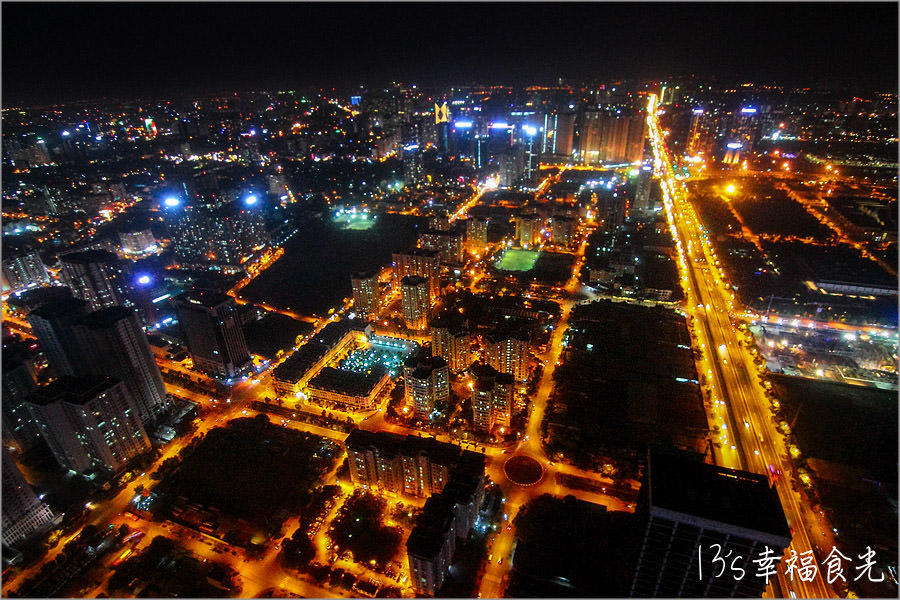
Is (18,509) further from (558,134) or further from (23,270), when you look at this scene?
(558,134)

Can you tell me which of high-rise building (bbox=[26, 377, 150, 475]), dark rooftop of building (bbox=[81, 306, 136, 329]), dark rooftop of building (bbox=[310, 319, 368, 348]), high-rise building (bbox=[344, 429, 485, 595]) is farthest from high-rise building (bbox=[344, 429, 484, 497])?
dark rooftop of building (bbox=[81, 306, 136, 329])

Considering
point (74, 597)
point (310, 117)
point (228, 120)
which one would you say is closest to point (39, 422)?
point (74, 597)

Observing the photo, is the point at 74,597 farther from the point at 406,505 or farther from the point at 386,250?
the point at 386,250

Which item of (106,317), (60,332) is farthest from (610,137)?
(60,332)

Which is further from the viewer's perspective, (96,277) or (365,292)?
(365,292)

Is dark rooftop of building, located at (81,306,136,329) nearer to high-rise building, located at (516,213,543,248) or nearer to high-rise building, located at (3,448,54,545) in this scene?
high-rise building, located at (3,448,54,545)

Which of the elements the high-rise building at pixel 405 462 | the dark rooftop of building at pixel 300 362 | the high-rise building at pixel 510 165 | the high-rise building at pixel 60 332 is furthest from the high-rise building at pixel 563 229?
the high-rise building at pixel 60 332

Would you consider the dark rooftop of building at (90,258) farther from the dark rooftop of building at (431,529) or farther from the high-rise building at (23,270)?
the dark rooftop of building at (431,529)
